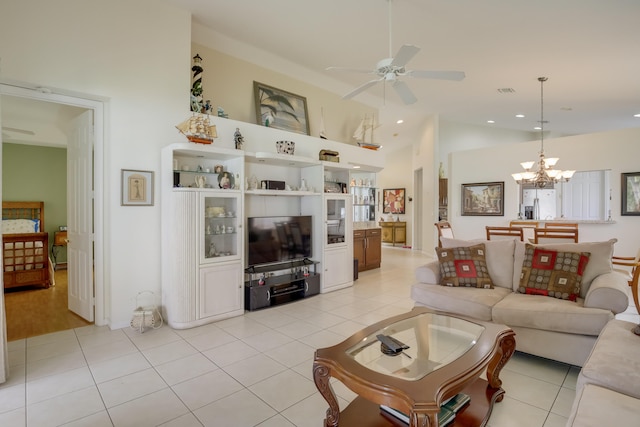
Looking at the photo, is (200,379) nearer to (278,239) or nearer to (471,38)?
(278,239)

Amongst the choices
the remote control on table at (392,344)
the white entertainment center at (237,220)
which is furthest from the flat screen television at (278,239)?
the remote control on table at (392,344)

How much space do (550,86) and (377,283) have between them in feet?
15.8

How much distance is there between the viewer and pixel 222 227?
4.07 meters

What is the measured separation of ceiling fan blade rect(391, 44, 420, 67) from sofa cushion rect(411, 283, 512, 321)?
89.2 inches

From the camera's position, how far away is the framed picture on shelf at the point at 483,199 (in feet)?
25.3

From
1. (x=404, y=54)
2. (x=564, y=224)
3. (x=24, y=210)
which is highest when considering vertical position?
(x=404, y=54)

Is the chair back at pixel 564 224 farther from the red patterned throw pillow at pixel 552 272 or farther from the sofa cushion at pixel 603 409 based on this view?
the sofa cushion at pixel 603 409

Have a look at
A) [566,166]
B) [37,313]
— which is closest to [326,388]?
[37,313]

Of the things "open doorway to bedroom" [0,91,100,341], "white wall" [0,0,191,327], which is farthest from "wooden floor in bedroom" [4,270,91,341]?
"white wall" [0,0,191,327]

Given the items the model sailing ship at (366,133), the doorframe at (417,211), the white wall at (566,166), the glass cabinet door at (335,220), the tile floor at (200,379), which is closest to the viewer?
the tile floor at (200,379)

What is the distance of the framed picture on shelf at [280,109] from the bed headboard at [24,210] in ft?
17.7

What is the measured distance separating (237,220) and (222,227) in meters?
0.21

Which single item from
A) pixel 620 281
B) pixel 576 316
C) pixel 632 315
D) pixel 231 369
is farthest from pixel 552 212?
pixel 231 369

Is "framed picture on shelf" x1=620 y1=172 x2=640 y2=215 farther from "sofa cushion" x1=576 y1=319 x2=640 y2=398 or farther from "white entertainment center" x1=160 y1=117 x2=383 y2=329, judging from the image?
"sofa cushion" x1=576 y1=319 x2=640 y2=398
